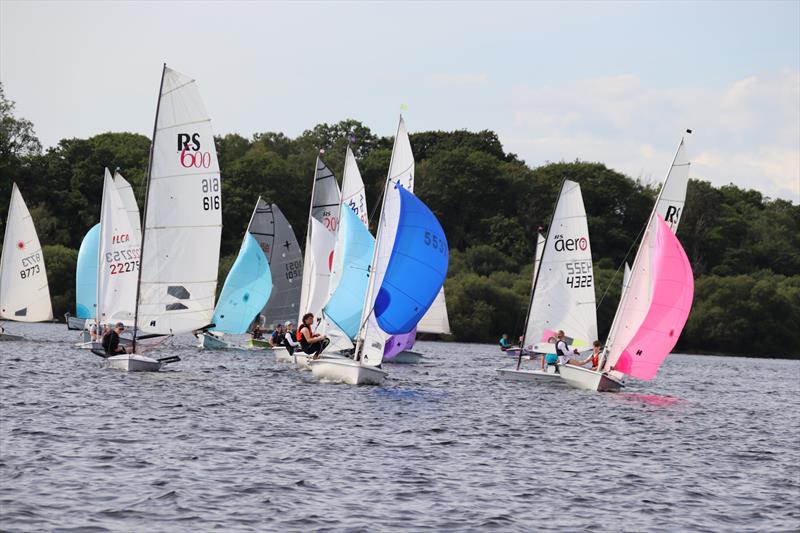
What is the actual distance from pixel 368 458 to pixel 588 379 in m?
16.8

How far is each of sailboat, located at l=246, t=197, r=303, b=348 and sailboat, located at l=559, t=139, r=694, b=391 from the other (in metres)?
19.9

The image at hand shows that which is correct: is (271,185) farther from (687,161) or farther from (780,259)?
(687,161)

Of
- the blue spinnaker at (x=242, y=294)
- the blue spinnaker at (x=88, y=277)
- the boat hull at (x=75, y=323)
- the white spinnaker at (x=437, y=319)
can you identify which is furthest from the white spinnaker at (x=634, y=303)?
the boat hull at (x=75, y=323)

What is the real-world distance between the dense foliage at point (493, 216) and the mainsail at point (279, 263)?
31769 millimetres

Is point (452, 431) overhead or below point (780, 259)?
below

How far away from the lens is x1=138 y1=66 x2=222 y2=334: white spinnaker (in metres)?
31.2

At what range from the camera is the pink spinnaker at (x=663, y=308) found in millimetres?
32719

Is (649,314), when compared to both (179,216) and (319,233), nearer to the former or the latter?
(179,216)

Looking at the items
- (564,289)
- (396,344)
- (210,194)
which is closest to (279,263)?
(396,344)

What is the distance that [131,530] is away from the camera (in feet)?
43.1

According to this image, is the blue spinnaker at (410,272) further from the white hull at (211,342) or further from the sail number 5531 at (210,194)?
the white hull at (211,342)

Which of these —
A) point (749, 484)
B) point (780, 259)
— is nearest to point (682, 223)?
point (780, 259)

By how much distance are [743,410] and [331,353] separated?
1194 cm

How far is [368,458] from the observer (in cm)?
1898
